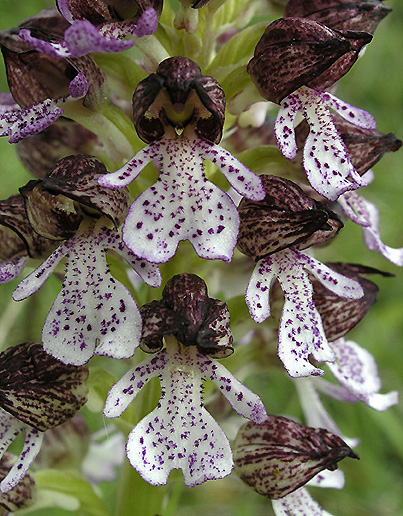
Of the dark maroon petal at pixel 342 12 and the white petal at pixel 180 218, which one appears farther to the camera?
the dark maroon petal at pixel 342 12

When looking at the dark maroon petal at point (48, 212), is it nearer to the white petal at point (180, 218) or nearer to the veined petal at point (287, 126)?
the white petal at point (180, 218)

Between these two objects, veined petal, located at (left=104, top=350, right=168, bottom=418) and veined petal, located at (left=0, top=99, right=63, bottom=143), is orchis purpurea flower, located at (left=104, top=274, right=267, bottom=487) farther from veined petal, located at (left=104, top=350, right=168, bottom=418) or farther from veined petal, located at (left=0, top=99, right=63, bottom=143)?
veined petal, located at (left=0, top=99, right=63, bottom=143)

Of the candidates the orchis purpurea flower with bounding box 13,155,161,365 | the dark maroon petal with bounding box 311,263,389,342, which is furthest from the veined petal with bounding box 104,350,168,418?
the dark maroon petal with bounding box 311,263,389,342

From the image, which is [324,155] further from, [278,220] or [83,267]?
[83,267]

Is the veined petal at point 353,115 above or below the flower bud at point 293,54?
below

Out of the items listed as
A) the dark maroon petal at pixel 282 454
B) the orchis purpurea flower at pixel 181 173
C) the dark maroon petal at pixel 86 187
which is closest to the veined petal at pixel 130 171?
the orchis purpurea flower at pixel 181 173

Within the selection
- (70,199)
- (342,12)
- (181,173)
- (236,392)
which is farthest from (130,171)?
(342,12)
